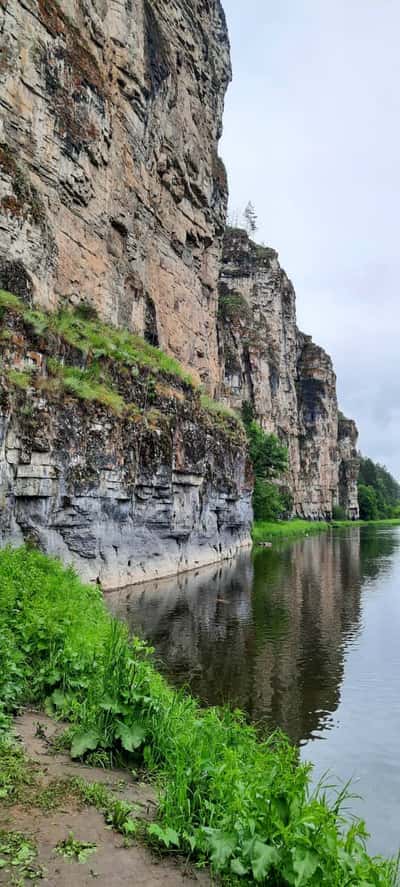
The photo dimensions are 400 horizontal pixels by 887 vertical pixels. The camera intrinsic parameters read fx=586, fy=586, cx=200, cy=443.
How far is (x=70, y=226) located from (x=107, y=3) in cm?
1275

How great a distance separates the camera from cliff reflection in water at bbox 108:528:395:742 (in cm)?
1116

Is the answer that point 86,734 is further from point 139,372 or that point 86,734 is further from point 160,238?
point 160,238

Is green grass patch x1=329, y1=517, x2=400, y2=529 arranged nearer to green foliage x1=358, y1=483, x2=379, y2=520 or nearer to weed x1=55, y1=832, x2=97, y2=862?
green foliage x1=358, y1=483, x2=379, y2=520

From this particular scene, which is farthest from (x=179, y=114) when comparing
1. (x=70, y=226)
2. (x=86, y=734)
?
(x=86, y=734)

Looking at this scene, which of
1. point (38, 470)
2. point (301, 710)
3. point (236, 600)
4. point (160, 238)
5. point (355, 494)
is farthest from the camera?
point (355, 494)

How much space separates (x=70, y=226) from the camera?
24.9m

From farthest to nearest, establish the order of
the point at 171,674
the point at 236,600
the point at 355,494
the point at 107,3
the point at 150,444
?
1. the point at 355,494
2. the point at 107,3
3. the point at 150,444
4. the point at 236,600
5. the point at 171,674

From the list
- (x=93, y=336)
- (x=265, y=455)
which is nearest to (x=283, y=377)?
(x=265, y=455)

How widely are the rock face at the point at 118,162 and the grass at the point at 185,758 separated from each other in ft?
46.6

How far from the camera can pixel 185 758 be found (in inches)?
217

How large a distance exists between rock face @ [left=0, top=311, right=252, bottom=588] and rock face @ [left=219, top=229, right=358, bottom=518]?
30178 millimetres

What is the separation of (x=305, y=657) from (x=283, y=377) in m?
73.6

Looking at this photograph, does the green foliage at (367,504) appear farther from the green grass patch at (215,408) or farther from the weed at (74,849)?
the weed at (74,849)

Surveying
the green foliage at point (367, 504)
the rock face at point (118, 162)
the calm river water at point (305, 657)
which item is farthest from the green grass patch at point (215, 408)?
the green foliage at point (367, 504)
